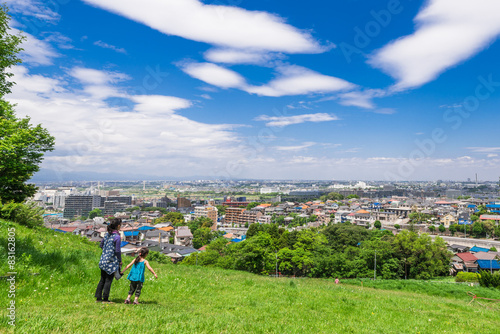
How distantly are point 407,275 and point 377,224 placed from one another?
48544mm

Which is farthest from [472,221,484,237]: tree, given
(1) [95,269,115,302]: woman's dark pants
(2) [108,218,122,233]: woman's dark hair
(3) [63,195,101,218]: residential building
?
(3) [63,195,101,218]: residential building

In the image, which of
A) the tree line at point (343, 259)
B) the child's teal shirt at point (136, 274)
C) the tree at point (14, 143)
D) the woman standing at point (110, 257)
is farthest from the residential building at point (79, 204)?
the child's teal shirt at point (136, 274)

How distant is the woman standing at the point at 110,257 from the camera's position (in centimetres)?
524

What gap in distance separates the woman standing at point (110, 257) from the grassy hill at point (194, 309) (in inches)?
13.9

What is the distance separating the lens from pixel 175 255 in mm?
45750

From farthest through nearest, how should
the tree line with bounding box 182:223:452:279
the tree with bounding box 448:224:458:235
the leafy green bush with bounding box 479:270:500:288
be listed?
the tree with bounding box 448:224:458:235, the tree line with bounding box 182:223:452:279, the leafy green bush with bounding box 479:270:500:288

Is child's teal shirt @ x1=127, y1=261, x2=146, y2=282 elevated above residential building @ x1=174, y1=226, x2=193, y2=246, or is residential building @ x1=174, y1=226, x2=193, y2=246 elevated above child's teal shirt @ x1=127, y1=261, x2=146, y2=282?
child's teal shirt @ x1=127, y1=261, x2=146, y2=282

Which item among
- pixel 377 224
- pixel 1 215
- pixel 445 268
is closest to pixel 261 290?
pixel 1 215

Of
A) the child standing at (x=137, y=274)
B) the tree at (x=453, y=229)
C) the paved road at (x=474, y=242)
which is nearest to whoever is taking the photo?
the child standing at (x=137, y=274)

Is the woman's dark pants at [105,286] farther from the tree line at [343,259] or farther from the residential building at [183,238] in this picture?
the residential building at [183,238]

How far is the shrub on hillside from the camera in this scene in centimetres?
1359

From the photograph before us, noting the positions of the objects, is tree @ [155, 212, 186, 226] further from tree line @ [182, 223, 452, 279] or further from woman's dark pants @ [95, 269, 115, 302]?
woman's dark pants @ [95, 269, 115, 302]

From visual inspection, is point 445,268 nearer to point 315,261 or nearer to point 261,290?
point 315,261

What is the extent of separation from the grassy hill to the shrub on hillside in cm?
623
